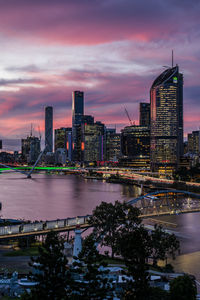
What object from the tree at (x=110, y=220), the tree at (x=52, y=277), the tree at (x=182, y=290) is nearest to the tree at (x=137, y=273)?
the tree at (x=182, y=290)

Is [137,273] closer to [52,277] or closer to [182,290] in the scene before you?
[182,290]

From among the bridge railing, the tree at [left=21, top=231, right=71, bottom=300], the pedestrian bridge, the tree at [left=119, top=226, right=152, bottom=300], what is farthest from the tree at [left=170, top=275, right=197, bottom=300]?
the pedestrian bridge

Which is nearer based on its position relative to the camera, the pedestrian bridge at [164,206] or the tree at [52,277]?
the tree at [52,277]

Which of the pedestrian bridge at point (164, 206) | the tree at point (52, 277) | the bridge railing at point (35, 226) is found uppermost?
the tree at point (52, 277)

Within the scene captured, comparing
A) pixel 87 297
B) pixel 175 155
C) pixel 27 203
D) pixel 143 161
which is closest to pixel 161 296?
pixel 87 297

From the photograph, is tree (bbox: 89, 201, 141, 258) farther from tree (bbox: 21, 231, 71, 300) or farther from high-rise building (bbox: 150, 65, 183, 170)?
high-rise building (bbox: 150, 65, 183, 170)

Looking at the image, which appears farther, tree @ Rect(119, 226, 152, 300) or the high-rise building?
the high-rise building

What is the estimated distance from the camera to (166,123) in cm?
18525

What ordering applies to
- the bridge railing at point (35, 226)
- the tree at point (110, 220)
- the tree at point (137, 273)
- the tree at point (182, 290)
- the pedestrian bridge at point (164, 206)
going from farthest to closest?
the pedestrian bridge at point (164, 206) → the tree at point (110, 220) → the bridge railing at point (35, 226) → the tree at point (182, 290) → the tree at point (137, 273)

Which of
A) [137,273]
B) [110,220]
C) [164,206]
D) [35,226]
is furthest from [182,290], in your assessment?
[164,206]

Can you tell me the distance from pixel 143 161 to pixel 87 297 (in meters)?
179

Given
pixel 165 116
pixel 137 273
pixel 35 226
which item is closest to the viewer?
pixel 137 273

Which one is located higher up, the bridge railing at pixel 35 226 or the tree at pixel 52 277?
the tree at pixel 52 277

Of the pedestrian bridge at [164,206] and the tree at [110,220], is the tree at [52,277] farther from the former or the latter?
the pedestrian bridge at [164,206]
